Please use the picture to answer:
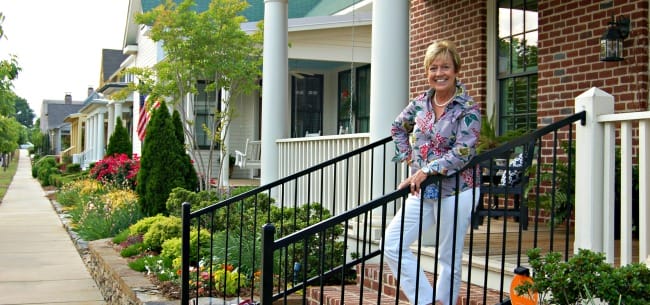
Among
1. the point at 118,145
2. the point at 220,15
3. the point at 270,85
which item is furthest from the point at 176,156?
the point at 118,145

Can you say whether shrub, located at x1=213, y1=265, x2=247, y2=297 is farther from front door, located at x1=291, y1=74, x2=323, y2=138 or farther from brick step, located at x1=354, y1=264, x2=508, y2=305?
front door, located at x1=291, y1=74, x2=323, y2=138

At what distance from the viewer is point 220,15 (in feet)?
40.9

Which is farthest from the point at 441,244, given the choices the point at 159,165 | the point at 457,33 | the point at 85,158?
the point at 85,158

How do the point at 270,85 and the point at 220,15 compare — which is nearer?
the point at 270,85

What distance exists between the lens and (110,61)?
44281 millimetres

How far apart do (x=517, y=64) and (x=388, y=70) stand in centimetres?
235

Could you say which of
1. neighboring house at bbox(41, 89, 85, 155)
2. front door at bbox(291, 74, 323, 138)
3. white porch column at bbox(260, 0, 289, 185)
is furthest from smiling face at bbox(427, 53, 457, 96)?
neighboring house at bbox(41, 89, 85, 155)

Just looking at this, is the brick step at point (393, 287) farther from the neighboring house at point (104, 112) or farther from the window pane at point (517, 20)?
the neighboring house at point (104, 112)

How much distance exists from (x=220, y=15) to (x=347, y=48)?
348cm

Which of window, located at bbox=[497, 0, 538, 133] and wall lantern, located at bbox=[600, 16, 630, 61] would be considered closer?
wall lantern, located at bbox=[600, 16, 630, 61]

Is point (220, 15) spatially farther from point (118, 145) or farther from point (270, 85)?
point (118, 145)

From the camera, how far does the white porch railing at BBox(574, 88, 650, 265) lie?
4113mm

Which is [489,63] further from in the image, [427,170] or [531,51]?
[427,170]

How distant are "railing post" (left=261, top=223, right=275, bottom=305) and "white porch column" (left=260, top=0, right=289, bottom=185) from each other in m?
5.57
